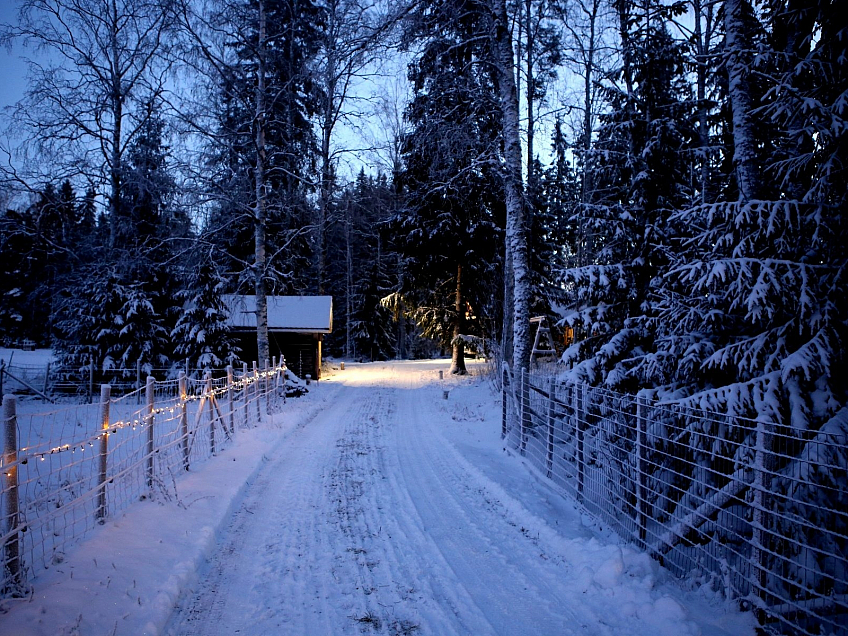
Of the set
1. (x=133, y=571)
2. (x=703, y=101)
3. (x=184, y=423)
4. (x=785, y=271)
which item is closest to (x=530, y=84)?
(x=703, y=101)

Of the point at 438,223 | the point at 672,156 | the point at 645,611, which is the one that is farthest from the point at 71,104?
the point at 645,611

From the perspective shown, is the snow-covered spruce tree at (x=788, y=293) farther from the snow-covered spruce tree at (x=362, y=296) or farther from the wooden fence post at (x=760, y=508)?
the snow-covered spruce tree at (x=362, y=296)

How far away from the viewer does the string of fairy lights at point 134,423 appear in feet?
12.8

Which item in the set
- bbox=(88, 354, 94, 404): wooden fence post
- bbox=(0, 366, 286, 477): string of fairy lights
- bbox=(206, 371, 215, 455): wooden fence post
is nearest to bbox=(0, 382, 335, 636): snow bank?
bbox=(0, 366, 286, 477): string of fairy lights

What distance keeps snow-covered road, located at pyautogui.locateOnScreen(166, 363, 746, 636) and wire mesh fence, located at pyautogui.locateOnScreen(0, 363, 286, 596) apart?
122 centimetres

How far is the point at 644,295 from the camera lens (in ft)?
30.8

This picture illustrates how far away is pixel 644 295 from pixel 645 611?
6.87 m

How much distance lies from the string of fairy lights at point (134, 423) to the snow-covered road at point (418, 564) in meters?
1.64

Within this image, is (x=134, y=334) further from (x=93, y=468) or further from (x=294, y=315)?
(x=93, y=468)

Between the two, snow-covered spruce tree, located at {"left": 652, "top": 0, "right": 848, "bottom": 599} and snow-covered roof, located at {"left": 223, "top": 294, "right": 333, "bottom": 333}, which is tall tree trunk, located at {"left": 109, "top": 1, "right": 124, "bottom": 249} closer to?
snow-covered roof, located at {"left": 223, "top": 294, "right": 333, "bottom": 333}

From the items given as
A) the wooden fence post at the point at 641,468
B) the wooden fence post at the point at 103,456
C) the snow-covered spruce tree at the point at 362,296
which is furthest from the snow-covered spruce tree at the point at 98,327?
the snow-covered spruce tree at the point at 362,296

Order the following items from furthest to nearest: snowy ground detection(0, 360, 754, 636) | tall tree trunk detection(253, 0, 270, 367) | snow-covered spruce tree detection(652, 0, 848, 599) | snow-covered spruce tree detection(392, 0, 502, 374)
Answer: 1. snow-covered spruce tree detection(392, 0, 502, 374)
2. tall tree trunk detection(253, 0, 270, 367)
3. snow-covered spruce tree detection(652, 0, 848, 599)
4. snowy ground detection(0, 360, 754, 636)

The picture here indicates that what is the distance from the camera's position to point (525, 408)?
8883mm

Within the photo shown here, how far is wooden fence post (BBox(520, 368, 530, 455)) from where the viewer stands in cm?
882
